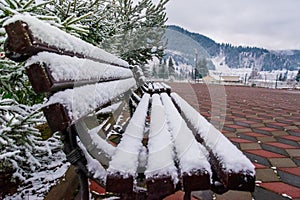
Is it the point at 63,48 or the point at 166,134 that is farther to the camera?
the point at 166,134

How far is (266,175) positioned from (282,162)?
0.37 m

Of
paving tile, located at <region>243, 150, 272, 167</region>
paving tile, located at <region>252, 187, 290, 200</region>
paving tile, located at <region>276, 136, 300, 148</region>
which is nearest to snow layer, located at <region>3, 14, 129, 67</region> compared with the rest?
paving tile, located at <region>252, 187, 290, 200</region>

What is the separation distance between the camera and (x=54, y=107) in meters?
0.71

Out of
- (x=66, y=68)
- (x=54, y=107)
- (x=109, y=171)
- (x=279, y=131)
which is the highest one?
(x=66, y=68)

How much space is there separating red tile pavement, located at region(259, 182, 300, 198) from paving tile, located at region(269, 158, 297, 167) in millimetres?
370

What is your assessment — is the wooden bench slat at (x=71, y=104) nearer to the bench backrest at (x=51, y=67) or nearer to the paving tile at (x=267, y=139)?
the bench backrest at (x=51, y=67)

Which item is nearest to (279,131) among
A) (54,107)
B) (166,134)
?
(166,134)

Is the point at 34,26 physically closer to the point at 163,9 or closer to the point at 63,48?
the point at 63,48

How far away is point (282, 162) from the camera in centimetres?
206

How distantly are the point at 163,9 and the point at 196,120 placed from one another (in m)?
5.34

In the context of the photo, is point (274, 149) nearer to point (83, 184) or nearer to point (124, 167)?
point (83, 184)

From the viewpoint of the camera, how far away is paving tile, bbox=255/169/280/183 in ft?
5.65

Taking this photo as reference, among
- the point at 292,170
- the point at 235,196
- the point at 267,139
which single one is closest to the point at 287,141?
the point at 267,139

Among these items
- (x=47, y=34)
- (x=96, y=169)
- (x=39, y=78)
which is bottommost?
(x=96, y=169)
